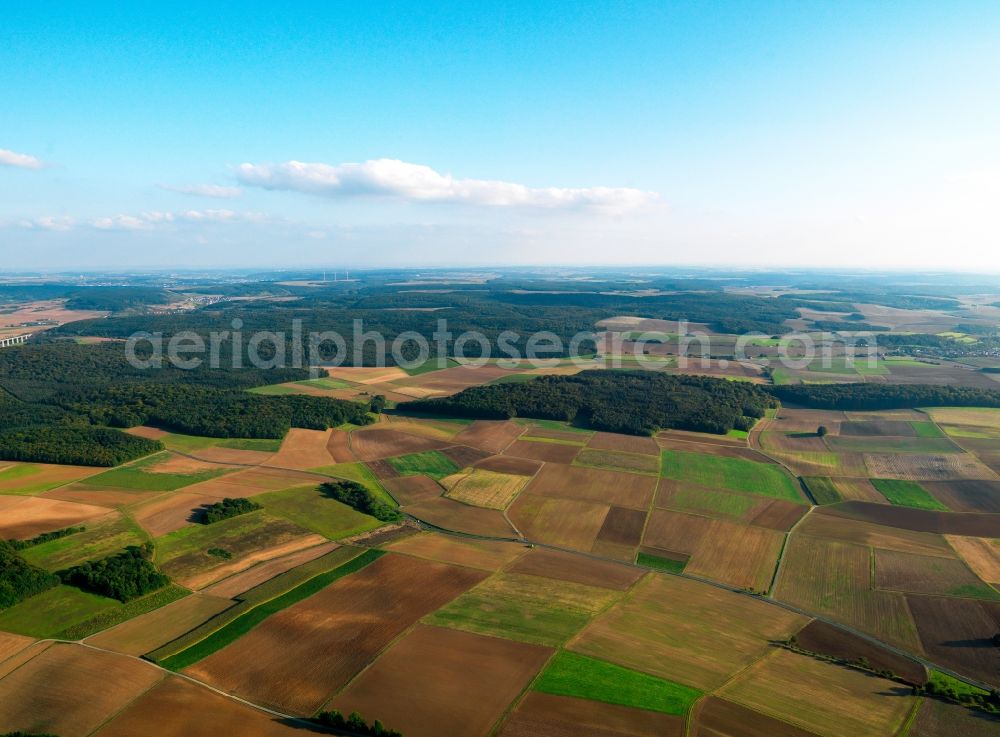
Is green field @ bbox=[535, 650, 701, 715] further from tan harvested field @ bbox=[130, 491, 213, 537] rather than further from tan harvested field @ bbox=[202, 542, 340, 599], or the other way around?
tan harvested field @ bbox=[130, 491, 213, 537]

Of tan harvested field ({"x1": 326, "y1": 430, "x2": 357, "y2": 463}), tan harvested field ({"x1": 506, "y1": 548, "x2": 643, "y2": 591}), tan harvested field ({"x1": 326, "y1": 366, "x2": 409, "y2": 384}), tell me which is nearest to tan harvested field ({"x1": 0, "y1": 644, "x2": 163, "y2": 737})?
tan harvested field ({"x1": 506, "y1": 548, "x2": 643, "y2": 591})

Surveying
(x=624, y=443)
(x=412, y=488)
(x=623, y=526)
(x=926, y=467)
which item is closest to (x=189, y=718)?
(x=412, y=488)

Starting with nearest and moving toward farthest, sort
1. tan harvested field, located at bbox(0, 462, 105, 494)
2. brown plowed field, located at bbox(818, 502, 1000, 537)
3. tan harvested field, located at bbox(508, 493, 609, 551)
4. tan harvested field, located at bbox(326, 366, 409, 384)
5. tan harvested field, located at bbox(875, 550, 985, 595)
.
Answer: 1. tan harvested field, located at bbox(875, 550, 985, 595)
2. tan harvested field, located at bbox(508, 493, 609, 551)
3. brown plowed field, located at bbox(818, 502, 1000, 537)
4. tan harvested field, located at bbox(0, 462, 105, 494)
5. tan harvested field, located at bbox(326, 366, 409, 384)

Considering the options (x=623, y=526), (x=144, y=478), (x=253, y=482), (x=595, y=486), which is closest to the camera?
(x=623, y=526)

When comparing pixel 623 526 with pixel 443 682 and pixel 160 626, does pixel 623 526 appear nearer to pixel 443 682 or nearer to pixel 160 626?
pixel 443 682

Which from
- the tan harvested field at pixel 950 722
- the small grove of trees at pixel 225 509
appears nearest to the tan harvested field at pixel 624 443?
the small grove of trees at pixel 225 509
